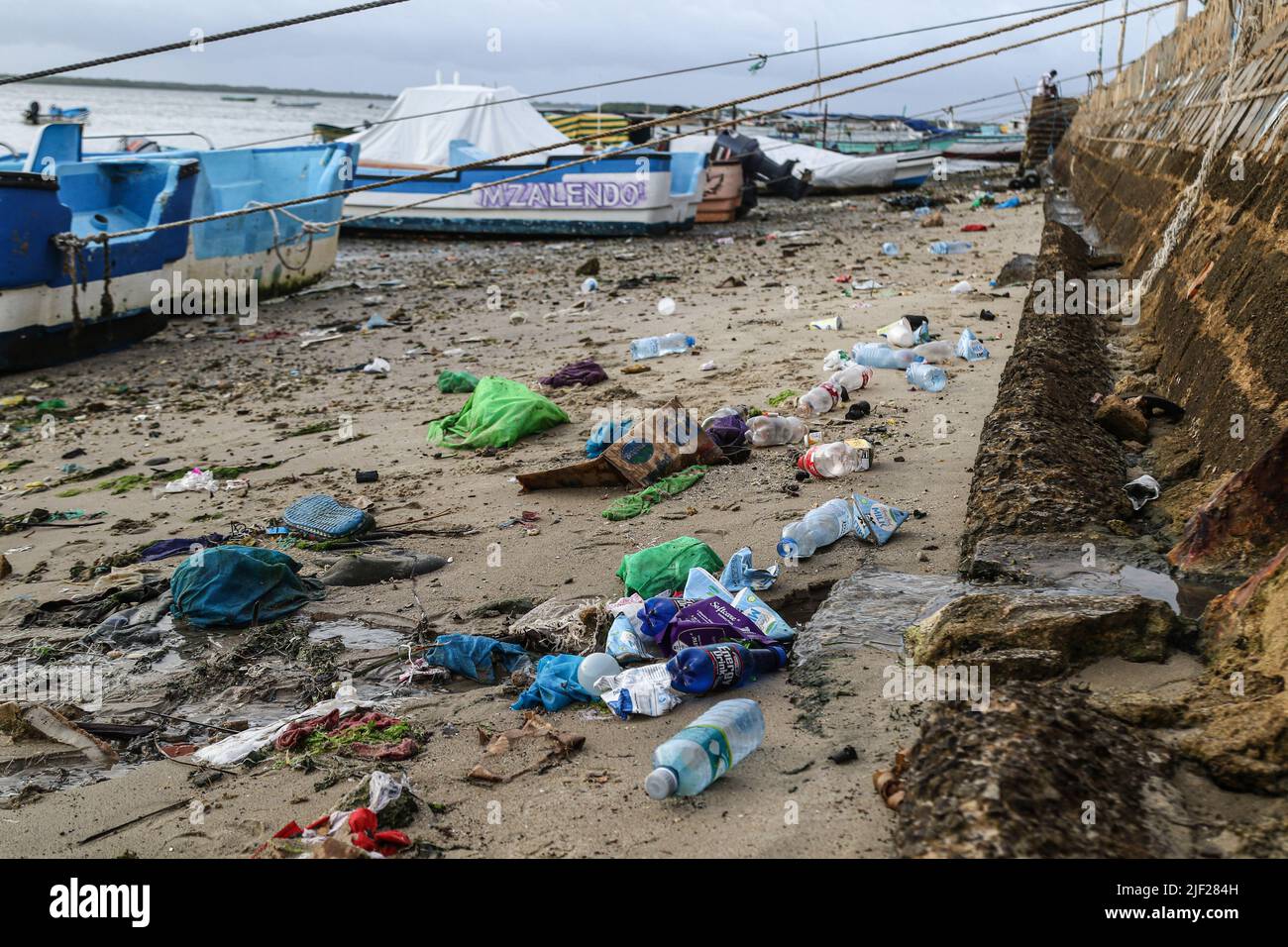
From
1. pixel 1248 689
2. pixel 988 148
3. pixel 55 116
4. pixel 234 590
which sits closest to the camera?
pixel 1248 689

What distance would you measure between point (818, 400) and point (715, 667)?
10.2 feet

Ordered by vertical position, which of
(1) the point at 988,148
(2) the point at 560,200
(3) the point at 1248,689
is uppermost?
(1) the point at 988,148

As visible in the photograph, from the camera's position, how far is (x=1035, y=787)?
67.0 inches

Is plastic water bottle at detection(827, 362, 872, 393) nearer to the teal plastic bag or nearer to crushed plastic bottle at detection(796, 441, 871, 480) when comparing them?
crushed plastic bottle at detection(796, 441, 871, 480)

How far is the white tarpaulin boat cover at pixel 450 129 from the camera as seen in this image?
19812 millimetres

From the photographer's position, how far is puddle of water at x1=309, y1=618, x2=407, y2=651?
3775 millimetres

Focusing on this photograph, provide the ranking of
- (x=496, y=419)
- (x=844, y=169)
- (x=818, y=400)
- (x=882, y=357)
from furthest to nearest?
1. (x=844, y=169)
2. (x=882, y=357)
3. (x=496, y=419)
4. (x=818, y=400)

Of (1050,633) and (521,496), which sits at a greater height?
(1050,633)

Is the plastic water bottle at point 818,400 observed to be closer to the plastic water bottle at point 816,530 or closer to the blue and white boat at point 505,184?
the plastic water bottle at point 816,530

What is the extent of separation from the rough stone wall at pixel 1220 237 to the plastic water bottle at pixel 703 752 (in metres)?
1.55

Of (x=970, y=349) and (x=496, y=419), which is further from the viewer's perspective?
(x=970, y=349)

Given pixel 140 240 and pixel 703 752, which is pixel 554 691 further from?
pixel 140 240

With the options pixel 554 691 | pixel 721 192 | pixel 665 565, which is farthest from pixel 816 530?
pixel 721 192

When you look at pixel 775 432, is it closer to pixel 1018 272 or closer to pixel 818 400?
pixel 818 400
